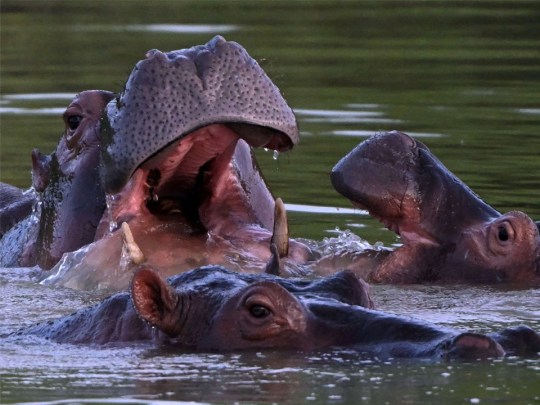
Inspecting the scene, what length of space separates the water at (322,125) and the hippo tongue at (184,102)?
78cm

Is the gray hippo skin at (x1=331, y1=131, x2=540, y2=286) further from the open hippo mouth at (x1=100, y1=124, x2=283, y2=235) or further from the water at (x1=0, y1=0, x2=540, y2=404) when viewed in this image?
the open hippo mouth at (x1=100, y1=124, x2=283, y2=235)

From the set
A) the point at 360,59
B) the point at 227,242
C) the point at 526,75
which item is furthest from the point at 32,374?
the point at 360,59

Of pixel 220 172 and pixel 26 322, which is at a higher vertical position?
pixel 220 172

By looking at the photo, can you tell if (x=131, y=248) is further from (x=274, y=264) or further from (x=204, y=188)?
(x=274, y=264)

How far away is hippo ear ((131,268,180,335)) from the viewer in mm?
5398

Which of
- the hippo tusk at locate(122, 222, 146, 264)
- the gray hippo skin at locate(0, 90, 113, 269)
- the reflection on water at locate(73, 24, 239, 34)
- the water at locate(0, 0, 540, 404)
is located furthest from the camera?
the reflection on water at locate(73, 24, 239, 34)

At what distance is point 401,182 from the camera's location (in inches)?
289

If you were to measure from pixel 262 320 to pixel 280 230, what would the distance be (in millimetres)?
1441

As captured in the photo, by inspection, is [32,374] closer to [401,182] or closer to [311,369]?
[311,369]

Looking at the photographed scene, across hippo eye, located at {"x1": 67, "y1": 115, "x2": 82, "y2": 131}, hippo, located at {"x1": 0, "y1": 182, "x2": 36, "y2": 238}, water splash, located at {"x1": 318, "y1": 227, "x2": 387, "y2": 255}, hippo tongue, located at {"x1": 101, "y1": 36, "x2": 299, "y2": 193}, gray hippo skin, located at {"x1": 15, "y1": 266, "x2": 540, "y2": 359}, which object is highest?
hippo tongue, located at {"x1": 101, "y1": 36, "x2": 299, "y2": 193}

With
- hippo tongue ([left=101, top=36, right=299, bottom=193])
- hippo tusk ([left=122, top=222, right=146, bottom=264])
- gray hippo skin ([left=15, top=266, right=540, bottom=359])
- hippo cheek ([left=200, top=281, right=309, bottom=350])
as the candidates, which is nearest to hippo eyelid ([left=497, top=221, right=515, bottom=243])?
hippo tongue ([left=101, top=36, right=299, bottom=193])

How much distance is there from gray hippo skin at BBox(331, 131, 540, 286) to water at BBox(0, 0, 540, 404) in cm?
22

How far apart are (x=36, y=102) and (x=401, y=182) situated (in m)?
7.91

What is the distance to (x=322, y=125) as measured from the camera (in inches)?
523
